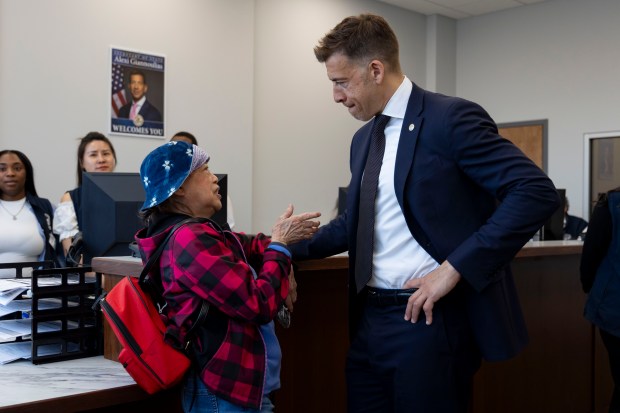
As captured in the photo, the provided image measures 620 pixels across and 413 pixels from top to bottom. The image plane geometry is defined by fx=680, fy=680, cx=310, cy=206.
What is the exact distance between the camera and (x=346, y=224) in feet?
6.39

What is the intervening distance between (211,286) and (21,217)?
2849 mm

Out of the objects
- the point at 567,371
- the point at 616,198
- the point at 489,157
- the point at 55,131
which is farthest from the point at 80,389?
the point at 55,131

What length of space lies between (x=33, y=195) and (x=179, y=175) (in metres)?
2.76

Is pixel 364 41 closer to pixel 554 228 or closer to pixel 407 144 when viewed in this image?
pixel 407 144

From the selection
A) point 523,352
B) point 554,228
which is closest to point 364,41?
point 523,352

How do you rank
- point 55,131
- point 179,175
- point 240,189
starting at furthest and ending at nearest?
point 240,189
point 55,131
point 179,175

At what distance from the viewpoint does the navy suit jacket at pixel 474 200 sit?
1.56 m

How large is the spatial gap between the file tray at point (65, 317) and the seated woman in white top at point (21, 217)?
81.5 inches

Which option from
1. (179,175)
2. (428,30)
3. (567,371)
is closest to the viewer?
(179,175)

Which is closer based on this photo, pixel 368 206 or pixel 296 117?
pixel 368 206

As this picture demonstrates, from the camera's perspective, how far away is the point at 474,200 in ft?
5.49

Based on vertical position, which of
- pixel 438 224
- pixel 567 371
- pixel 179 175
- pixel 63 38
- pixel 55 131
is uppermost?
pixel 63 38

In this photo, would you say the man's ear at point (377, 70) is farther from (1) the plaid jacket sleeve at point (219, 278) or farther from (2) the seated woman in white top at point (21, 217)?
(2) the seated woman in white top at point (21, 217)

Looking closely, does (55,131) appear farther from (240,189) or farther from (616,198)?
(616,198)
